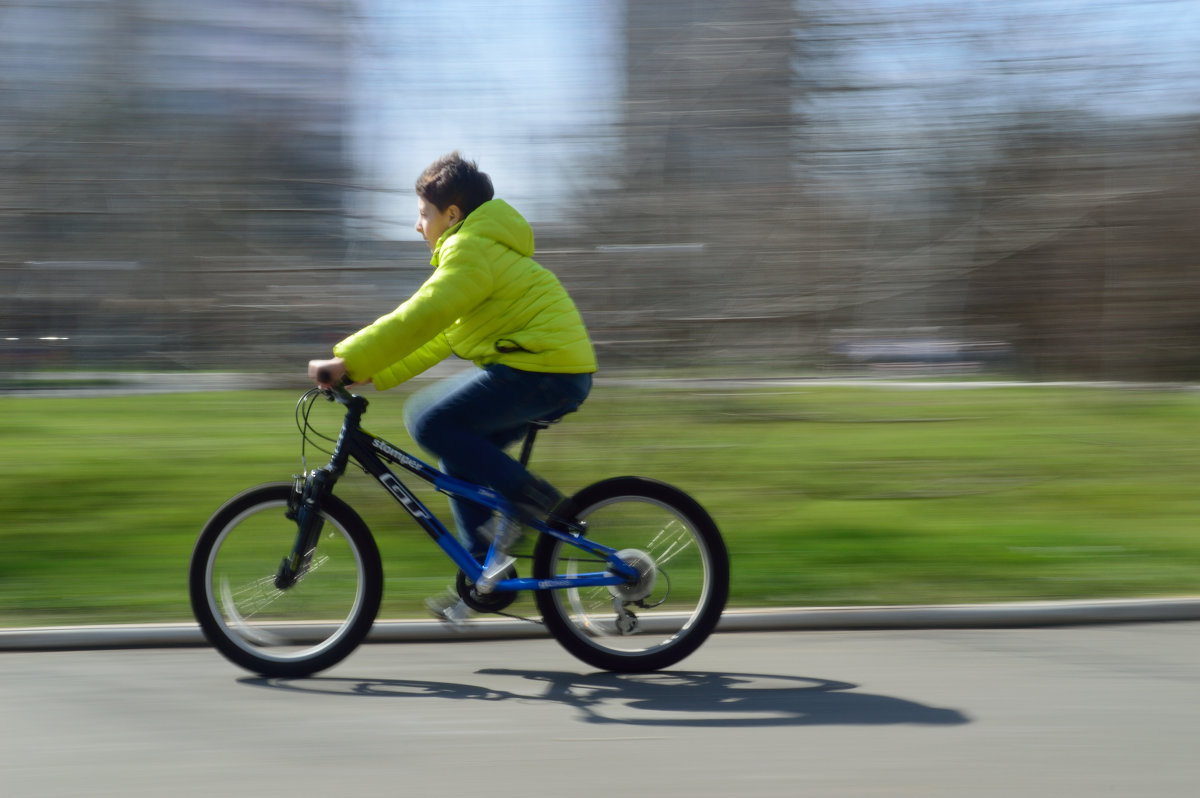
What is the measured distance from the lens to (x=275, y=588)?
14.9ft

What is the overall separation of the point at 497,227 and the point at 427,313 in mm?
408

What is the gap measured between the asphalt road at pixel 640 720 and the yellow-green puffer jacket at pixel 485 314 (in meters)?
1.14

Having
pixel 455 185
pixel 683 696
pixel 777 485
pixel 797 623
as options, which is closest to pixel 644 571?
pixel 683 696

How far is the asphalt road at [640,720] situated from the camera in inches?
135

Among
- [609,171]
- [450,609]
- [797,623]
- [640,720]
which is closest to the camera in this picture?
[640,720]

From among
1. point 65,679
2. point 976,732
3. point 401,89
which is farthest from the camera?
point 401,89

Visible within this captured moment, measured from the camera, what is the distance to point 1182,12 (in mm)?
8969

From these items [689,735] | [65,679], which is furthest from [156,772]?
[689,735]

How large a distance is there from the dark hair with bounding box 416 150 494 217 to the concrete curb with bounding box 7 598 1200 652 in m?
1.69

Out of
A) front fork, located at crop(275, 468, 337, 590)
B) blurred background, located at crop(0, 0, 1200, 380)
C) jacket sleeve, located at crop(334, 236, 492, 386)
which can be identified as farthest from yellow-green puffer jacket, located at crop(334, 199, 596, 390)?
blurred background, located at crop(0, 0, 1200, 380)

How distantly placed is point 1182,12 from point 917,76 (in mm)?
2149

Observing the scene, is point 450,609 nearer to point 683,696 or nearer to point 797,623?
point 683,696

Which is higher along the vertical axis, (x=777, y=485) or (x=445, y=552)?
(x=445, y=552)

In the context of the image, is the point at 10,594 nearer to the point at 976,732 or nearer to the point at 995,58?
the point at 976,732
